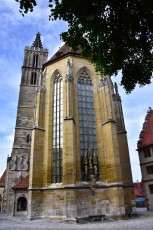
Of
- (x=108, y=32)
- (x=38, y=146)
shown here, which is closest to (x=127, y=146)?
(x=38, y=146)

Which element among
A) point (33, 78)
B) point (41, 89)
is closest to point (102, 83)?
point (41, 89)

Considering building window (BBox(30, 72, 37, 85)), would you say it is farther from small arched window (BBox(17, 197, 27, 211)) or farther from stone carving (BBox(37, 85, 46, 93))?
small arched window (BBox(17, 197, 27, 211))

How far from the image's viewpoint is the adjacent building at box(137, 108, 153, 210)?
21.9 m

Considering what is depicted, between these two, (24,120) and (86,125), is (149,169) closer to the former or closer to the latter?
(86,125)

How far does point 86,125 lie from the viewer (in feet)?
57.3

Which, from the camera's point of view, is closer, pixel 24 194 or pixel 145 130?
pixel 24 194

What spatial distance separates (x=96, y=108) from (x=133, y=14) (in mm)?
12529

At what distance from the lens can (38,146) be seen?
1655 cm

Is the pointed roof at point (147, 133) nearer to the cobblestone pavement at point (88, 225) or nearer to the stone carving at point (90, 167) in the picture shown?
the stone carving at point (90, 167)

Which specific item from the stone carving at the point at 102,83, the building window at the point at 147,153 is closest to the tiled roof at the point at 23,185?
the stone carving at the point at 102,83

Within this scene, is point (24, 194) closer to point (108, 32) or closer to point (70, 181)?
Answer: point (70, 181)

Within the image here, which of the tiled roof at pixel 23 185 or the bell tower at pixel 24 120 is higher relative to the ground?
the bell tower at pixel 24 120

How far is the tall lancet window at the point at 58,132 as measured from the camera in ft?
51.3

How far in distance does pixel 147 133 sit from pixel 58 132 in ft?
42.2
